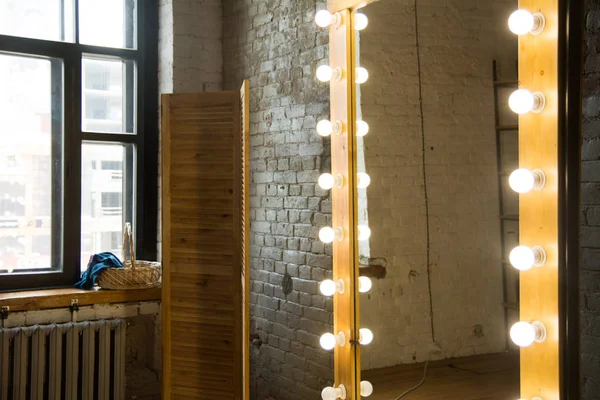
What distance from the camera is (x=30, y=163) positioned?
358 cm

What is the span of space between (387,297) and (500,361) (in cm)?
53

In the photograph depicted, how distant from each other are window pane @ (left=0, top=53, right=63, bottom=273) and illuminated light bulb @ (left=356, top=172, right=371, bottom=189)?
195 cm

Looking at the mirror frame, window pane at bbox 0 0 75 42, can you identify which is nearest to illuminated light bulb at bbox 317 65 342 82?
the mirror frame

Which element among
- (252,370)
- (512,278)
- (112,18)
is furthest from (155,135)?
A: (512,278)

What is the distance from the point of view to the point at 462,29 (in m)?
2.01

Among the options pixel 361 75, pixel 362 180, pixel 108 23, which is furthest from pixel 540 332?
pixel 108 23

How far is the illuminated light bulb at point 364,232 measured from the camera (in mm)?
2430

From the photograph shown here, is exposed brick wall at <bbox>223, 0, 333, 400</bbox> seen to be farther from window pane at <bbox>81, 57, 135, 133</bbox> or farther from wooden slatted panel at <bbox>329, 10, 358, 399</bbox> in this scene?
window pane at <bbox>81, 57, 135, 133</bbox>

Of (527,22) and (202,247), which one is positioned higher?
(527,22)

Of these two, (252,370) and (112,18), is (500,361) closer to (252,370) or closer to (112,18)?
(252,370)

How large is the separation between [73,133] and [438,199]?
2.34 m

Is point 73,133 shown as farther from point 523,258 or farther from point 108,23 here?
point 523,258

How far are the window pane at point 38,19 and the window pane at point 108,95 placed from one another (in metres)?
0.21

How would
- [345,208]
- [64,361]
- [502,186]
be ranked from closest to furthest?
[502,186] → [345,208] → [64,361]
